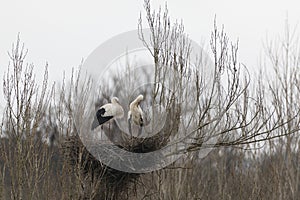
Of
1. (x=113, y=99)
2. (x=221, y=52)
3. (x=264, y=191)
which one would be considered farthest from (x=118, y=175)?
(x=264, y=191)

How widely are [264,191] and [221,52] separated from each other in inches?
217

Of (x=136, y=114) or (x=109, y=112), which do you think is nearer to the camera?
(x=136, y=114)

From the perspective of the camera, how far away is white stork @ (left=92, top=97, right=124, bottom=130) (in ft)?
20.1

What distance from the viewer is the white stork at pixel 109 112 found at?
6.13m

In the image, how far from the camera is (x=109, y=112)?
6.13m

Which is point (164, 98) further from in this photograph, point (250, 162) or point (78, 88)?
point (250, 162)

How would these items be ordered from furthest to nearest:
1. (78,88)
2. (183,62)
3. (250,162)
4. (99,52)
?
1. (250,162)
2. (78,88)
3. (183,62)
4. (99,52)

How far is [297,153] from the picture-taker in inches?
419

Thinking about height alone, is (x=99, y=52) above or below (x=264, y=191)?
above

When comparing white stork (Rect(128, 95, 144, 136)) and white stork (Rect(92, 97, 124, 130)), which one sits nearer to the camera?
white stork (Rect(128, 95, 144, 136))

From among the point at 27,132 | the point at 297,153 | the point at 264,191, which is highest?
the point at 27,132

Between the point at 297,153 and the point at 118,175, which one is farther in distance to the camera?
the point at 297,153

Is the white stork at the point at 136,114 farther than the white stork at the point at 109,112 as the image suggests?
No

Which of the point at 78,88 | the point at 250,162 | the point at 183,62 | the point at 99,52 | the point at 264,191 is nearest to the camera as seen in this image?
the point at 99,52
